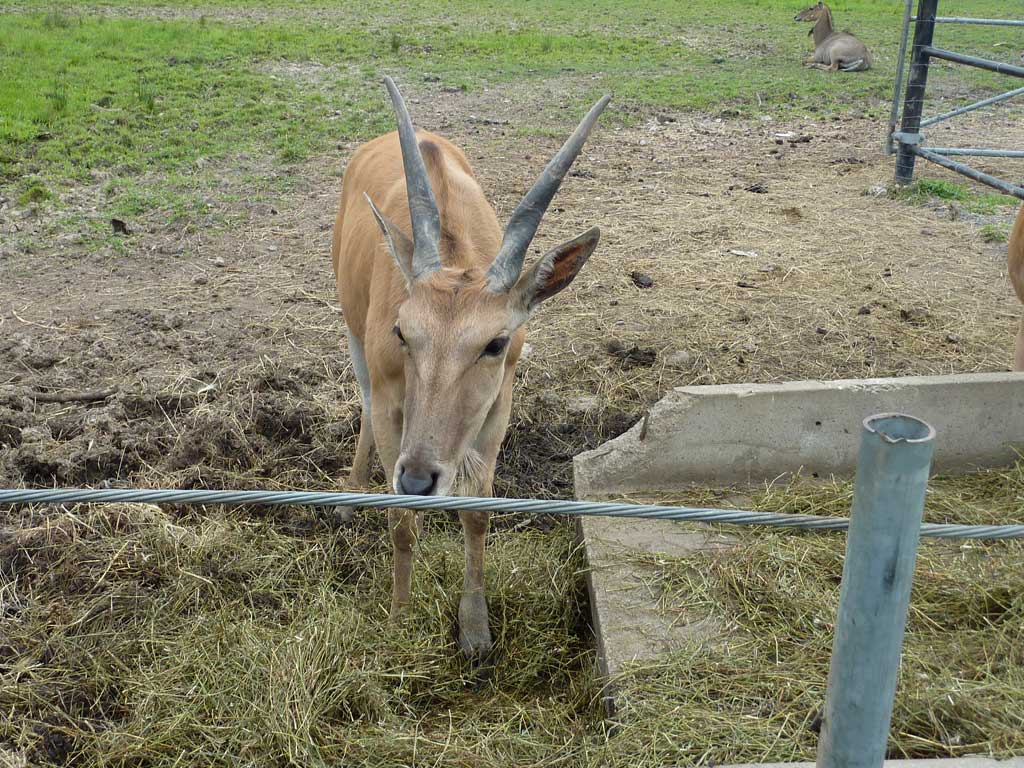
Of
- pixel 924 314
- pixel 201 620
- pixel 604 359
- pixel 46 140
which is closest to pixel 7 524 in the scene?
pixel 201 620

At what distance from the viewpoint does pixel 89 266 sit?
267 inches

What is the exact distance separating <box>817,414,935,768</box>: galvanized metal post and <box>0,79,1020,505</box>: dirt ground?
2924 millimetres

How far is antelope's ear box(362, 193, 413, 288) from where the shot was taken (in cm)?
339

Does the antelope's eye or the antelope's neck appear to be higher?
the antelope's neck

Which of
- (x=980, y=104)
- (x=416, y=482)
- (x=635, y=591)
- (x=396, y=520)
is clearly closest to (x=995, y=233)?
(x=980, y=104)

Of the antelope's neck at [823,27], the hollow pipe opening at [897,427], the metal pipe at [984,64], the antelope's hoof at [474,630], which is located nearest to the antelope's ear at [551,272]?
the antelope's hoof at [474,630]

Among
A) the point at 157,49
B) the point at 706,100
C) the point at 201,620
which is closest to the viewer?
the point at 201,620

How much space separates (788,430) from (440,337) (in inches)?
80.0

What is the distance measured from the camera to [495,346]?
3.25 metres

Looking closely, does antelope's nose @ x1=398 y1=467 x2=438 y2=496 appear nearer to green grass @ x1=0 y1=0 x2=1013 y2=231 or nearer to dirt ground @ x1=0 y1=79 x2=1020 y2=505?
dirt ground @ x1=0 y1=79 x2=1020 y2=505

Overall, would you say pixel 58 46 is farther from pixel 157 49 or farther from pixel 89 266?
pixel 89 266

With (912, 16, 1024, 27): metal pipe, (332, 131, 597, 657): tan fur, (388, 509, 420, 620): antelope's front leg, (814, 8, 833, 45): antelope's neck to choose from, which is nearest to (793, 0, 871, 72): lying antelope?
(814, 8, 833, 45): antelope's neck

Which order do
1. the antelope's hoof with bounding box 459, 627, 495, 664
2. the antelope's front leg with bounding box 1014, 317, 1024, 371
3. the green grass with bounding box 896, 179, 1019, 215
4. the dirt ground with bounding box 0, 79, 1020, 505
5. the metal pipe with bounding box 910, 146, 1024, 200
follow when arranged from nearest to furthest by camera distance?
1. the antelope's hoof with bounding box 459, 627, 495, 664
2. the dirt ground with bounding box 0, 79, 1020, 505
3. the antelope's front leg with bounding box 1014, 317, 1024, 371
4. the metal pipe with bounding box 910, 146, 1024, 200
5. the green grass with bounding box 896, 179, 1019, 215

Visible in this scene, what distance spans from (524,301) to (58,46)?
1285 cm
